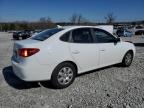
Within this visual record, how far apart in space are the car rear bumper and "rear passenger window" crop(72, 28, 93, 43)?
1127 millimetres

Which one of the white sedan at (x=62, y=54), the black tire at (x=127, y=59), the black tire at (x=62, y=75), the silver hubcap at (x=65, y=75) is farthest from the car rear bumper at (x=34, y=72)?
the black tire at (x=127, y=59)

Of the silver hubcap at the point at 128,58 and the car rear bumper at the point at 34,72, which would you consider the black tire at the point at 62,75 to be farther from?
the silver hubcap at the point at 128,58

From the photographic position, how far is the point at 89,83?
5.42m

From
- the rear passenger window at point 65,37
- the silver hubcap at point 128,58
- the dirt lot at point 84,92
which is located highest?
the rear passenger window at point 65,37

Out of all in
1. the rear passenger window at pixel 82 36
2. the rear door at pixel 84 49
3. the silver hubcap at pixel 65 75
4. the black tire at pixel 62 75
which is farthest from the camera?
the rear passenger window at pixel 82 36

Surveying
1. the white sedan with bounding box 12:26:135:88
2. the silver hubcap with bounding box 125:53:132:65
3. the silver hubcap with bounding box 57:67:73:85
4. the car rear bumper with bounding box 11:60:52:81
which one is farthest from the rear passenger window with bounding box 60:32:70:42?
the silver hubcap with bounding box 125:53:132:65

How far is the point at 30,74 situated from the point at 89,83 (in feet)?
5.64

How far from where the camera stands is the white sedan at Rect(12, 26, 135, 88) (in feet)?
15.0

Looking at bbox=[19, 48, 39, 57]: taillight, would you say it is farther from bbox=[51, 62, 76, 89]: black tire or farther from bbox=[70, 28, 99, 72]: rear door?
bbox=[70, 28, 99, 72]: rear door

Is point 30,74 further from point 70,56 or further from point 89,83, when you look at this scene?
point 89,83

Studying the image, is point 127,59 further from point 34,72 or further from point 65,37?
point 34,72

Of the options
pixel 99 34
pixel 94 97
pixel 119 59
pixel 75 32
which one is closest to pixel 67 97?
pixel 94 97

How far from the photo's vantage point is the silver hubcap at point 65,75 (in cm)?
498

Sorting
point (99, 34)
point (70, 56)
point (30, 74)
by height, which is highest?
point (99, 34)
